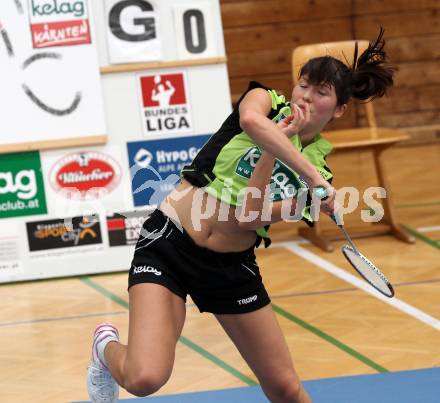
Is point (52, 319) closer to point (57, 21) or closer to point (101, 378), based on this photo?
point (57, 21)

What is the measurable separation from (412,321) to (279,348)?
204cm

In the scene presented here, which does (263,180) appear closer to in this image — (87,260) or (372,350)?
(372,350)

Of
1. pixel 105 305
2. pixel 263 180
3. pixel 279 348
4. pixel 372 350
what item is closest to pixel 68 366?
pixel 105 305

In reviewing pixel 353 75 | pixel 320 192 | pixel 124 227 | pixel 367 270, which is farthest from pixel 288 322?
pixel 320 192

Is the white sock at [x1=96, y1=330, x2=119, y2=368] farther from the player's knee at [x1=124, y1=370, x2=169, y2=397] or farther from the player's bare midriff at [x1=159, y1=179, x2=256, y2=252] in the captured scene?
the player's bare midriff at [x1=159, y1=179, x2=256, y2=252]

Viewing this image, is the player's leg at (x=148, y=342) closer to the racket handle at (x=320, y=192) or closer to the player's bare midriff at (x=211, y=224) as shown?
the player's bare midriff at (x=211, y=224)

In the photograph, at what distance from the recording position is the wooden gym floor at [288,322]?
463 cm

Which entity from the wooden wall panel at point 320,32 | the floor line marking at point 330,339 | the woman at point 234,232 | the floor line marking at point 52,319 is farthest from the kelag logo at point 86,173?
the wooden wall panel at point 320,32

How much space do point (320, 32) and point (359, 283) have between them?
4.60 m

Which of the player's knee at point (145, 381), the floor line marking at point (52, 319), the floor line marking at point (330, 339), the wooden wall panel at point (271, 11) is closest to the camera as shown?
the player's knee at point (145, 381)

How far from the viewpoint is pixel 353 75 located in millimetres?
3254

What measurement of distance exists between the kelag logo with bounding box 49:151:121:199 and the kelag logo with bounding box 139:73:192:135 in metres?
0.34

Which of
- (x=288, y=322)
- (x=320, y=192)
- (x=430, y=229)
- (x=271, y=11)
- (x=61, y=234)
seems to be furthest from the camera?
(x=271, y=11)

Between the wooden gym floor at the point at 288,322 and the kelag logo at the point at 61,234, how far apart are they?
0.24 meters
